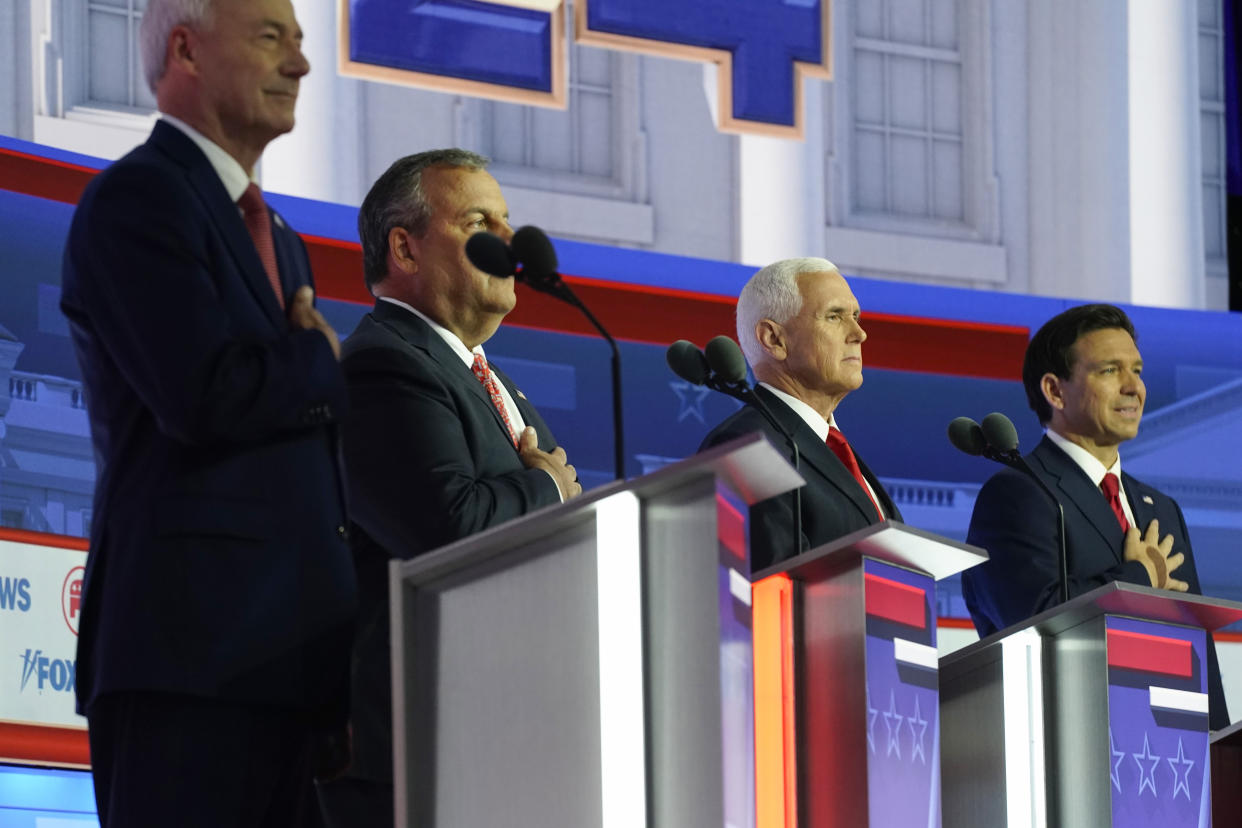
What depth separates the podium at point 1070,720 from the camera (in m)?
2.72

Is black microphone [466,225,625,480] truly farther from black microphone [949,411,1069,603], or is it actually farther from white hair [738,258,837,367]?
white hair [738,258,837,367]

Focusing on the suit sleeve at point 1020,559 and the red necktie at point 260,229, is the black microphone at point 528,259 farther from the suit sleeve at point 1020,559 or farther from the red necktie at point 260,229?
the suit sleeve at point 1020,559

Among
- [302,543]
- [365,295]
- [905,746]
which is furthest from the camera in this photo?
[365,295]

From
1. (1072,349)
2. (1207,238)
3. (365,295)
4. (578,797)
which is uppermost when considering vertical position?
(1207,238)

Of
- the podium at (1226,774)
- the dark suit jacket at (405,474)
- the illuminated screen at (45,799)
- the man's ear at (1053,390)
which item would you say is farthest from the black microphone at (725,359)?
the illuminated screen at (45,799)

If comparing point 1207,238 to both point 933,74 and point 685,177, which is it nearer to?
point 933,74

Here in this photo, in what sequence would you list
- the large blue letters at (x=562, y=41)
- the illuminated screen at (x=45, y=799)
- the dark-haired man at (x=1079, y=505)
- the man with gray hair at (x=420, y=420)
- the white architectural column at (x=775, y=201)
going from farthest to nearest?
the white architectural column at (x=775, y=201)
the large blue letters at (x=562, y=41)
the illuminated screen at (x=45, y=799)
the dark-haired man at (x=1079, y=505)
the man with gray hair at (x=420, y=420)

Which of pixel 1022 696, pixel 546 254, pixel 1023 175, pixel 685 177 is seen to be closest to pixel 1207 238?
pixel 1023 175

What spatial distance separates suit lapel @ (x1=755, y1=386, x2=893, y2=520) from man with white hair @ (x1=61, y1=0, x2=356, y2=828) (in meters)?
1.12

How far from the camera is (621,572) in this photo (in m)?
1.96

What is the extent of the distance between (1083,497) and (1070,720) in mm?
903

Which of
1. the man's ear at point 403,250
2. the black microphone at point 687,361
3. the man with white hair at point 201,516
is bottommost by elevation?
the man with white hair at point 201,516

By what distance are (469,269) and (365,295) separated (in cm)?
254

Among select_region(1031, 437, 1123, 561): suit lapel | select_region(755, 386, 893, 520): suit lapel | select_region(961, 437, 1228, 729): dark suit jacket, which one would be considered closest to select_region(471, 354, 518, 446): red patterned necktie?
select_region(755, 386, 893, 520): suit lapel
